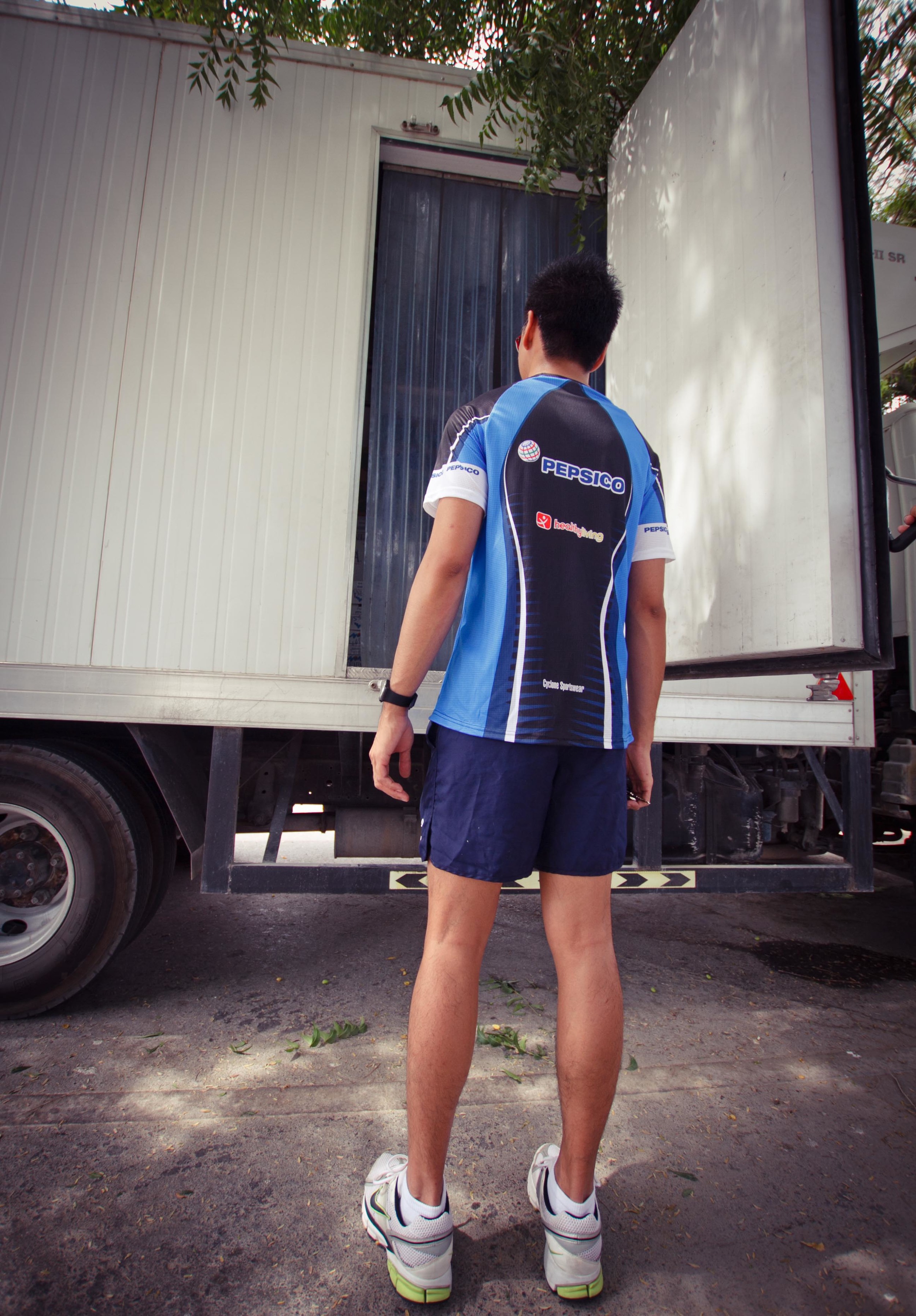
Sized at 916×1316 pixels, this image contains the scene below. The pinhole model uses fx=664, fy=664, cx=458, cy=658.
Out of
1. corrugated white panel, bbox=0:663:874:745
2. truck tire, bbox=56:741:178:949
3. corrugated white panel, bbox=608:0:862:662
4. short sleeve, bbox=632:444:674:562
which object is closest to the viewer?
short sleeve, bbox=632:444:674:562

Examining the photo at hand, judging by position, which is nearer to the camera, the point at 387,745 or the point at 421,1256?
the point at 421,1256

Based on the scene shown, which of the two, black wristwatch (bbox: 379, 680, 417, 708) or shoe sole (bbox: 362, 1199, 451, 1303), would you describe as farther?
black wristwatch (bbox: 379, 680, 417, 708)

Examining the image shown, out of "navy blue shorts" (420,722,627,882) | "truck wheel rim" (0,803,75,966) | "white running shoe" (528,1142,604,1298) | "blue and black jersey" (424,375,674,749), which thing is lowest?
"white running shoe" (528,1142,604,1298)

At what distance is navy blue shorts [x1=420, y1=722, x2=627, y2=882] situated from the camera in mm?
1307

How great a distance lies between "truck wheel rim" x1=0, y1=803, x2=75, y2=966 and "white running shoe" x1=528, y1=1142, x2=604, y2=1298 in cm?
195

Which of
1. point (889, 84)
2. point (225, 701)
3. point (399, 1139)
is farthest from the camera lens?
point (889, 84)

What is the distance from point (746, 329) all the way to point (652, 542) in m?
0.96

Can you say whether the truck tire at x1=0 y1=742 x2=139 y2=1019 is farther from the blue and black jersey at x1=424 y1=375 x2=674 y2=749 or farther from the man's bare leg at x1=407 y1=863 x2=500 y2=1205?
the blue and black jersey at x1=424 y1=375 x2=674 y2=749

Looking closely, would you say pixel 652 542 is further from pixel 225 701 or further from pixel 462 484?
pixel 225 701

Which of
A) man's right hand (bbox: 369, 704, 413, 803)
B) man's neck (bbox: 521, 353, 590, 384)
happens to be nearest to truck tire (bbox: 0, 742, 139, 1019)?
man's right hand (bbox: 369, 704, 413, 803)

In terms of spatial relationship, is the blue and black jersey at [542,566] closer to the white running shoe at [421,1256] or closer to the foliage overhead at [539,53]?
the white running shoe at [421,1256]

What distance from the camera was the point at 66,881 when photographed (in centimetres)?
249

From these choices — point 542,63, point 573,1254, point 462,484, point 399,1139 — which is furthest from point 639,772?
point 542,63

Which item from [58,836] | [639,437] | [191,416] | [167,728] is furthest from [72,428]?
[639,437]
